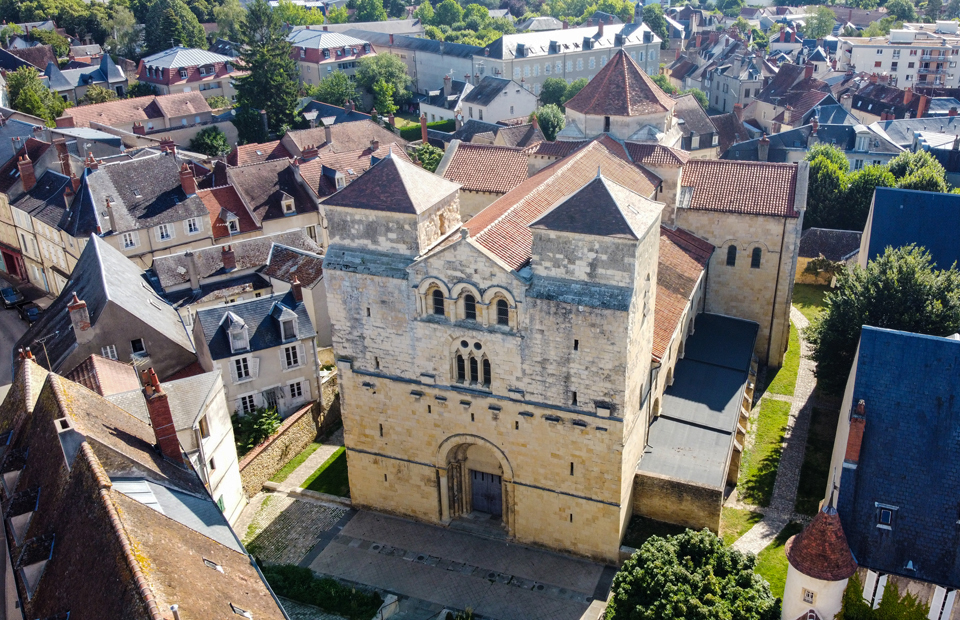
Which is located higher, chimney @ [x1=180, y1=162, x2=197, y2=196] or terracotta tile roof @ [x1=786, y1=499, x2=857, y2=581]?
chimney @ [x1=180, y1=162, x2=197, y2=196]

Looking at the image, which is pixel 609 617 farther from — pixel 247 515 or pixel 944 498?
pixel 247 515

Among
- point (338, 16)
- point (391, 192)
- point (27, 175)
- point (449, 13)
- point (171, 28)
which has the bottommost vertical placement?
point (27, 175)

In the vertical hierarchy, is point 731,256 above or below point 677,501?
above

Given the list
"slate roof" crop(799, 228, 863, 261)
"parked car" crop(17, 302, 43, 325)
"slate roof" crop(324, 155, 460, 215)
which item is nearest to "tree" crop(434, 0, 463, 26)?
"slate roof" crop(799, 228, 863, 261)

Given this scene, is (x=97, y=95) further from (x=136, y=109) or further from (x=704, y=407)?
(x=704, y=407)

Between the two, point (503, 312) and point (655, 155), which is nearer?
point (503, 312)

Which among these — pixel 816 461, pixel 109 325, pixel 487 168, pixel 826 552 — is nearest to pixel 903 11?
pixel 487 168

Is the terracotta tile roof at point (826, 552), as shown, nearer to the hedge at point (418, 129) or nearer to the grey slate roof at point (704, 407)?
the grey slate roof at point (704, 407)

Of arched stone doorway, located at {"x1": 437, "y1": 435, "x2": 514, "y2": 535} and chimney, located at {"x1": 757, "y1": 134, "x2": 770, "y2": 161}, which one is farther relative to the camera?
chimney, located at {"x1": 757, "y1": 134, "x2": 770, "y2": 161}

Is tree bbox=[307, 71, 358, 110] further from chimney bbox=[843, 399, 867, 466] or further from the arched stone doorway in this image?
chimney bbox=[843, 399, 867, 466]
